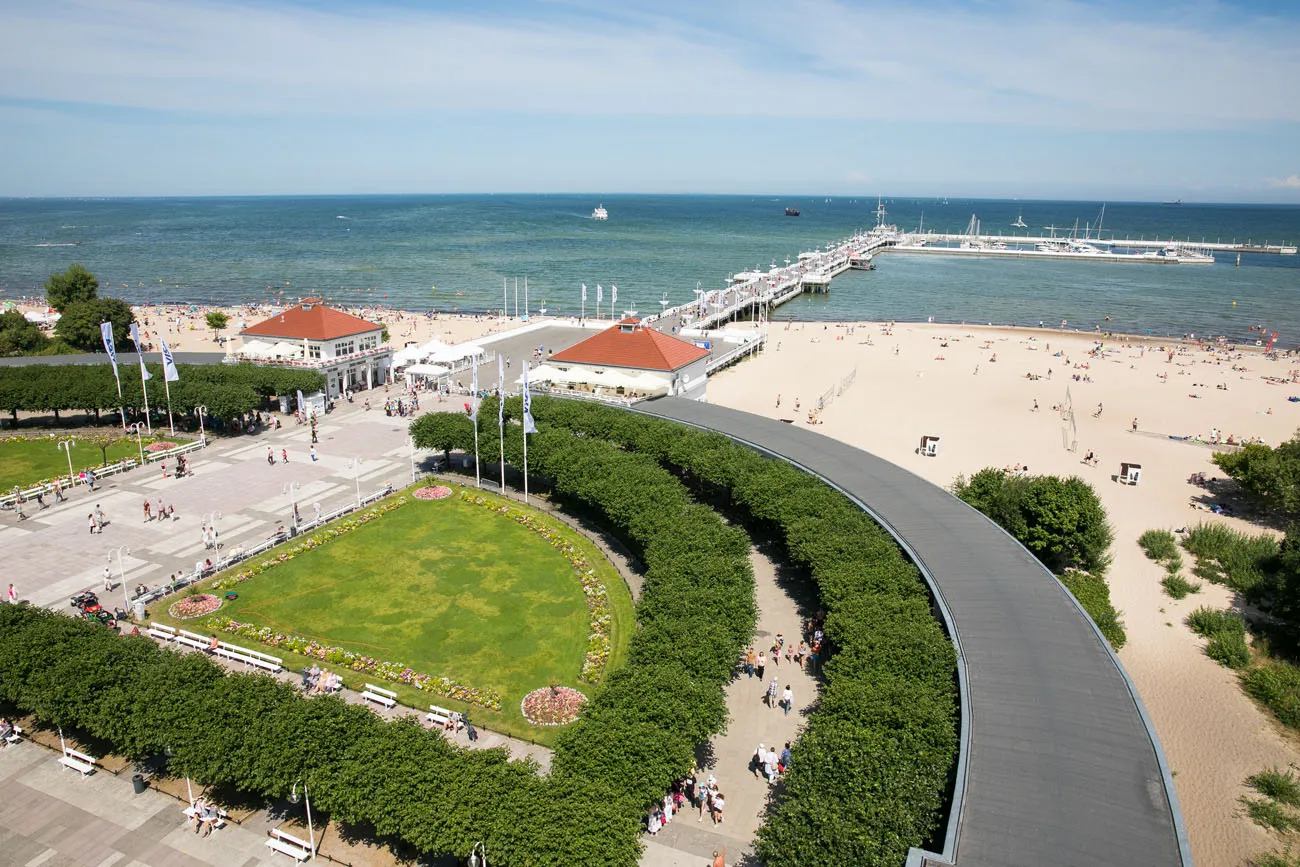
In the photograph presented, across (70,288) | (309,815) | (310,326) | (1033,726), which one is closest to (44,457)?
(310,326)

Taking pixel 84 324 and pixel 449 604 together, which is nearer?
pixel 449 604

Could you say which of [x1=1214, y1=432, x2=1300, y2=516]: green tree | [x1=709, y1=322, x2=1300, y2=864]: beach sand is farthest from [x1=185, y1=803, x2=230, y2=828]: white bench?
[x1=1214, y1=432, x2=1300, y2=516]: green tree

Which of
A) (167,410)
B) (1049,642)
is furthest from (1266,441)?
(167,410)

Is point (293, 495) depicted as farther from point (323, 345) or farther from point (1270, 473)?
point (1270, 473)

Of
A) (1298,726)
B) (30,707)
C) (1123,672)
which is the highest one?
(1123,672)

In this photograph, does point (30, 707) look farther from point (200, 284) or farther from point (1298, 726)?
point (200, 284)

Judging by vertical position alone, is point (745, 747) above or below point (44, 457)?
below

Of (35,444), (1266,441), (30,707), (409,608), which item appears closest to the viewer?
(30,707)
